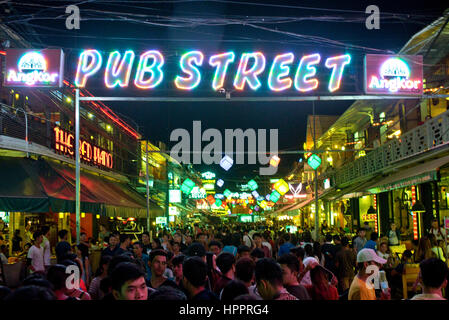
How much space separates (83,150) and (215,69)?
10.9 meters

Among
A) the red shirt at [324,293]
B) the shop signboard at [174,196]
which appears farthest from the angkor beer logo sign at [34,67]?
the shop signboard at [174,196]

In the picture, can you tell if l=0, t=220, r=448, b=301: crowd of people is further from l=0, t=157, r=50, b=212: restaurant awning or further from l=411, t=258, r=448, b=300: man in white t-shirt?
l=0, t=157, r=50, b=212: restaurant awning

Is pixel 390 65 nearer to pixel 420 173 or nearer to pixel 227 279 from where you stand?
pixel 420 173

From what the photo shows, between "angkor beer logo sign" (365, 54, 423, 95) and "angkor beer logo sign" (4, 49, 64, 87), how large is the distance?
29.2 feet

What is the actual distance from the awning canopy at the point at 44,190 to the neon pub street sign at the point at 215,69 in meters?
3.97

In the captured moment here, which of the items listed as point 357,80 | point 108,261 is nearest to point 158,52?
point 357,80

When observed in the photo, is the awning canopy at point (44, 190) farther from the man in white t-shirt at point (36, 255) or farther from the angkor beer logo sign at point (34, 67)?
the angkor beer logo sign at point (34, 67)

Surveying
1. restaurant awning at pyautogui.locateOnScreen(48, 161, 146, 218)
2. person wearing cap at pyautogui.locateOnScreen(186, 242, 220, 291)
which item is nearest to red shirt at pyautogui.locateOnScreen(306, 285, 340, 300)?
person wearing cap at pyautogui.locateOnScreen(186, 242, 220, 291)

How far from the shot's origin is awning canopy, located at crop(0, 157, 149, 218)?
14477mm

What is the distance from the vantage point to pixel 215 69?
46.6 ft

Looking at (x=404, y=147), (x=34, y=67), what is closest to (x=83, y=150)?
(x=34, y=67)

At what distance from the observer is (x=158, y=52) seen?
1402 cm

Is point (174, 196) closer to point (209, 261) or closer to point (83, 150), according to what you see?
point (83, 150)
